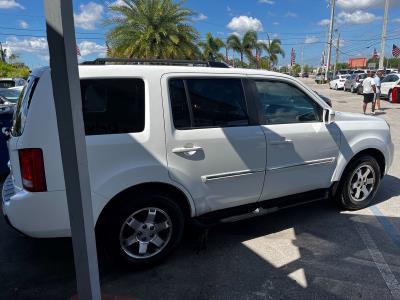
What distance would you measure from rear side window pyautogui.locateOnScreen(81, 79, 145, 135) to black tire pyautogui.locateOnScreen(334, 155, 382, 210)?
9.07 feet

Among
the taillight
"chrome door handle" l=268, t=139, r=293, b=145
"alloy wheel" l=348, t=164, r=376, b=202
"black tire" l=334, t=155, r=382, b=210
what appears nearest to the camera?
the taillight

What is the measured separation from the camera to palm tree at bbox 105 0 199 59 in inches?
682

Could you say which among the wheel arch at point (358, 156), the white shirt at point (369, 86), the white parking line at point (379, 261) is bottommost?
the white parking line at point (379, 261)

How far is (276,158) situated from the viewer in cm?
379

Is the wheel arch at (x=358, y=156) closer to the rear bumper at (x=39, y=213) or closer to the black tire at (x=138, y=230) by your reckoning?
the black tire at (x=138, y=230)

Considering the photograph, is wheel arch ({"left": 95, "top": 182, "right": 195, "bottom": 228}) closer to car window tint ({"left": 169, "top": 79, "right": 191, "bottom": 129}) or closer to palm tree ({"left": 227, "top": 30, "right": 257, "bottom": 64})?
car window tint ({"left": 169, "top": 79, "right": 191, "bottom": 129})

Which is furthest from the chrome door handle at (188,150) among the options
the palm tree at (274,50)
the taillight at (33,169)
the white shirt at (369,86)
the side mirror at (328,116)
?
the palm tree at (274,50)

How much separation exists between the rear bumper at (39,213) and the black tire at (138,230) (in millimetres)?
347

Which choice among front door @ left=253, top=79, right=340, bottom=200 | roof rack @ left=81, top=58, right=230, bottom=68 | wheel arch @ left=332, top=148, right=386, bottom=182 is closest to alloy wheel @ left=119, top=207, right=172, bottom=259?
front door @ left=253, top=79, right=340, bottom=200

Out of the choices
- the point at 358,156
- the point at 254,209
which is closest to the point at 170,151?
the point at 254,209

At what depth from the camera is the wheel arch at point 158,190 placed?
3039 mm

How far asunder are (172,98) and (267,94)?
1.16 metres

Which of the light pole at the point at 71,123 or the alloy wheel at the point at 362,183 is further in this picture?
the alloy wheel at the point at 362,183

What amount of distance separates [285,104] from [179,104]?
1348 millimetres
